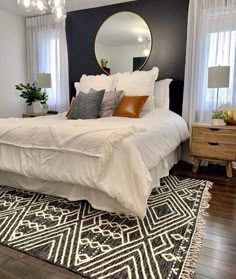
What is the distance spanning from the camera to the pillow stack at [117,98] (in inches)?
120

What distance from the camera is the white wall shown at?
14.3ft

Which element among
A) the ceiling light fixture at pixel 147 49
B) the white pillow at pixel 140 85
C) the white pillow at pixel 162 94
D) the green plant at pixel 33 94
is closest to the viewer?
the white pillow at pixel 140 85

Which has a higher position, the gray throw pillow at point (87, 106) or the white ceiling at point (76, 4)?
the white ceiling at point (76, 4)

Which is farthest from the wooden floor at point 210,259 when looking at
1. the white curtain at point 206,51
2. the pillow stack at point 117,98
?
the white curtain at point 206,51

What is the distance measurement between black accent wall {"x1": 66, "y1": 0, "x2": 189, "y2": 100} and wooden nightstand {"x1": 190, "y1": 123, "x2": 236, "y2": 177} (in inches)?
39.8

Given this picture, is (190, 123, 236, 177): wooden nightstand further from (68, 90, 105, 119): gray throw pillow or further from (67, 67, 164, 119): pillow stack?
(68, 90, 105, 119): gray throw pillow

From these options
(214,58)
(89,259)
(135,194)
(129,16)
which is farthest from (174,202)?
(129,16)

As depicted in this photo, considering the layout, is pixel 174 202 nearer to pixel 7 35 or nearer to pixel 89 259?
pixel 89 259

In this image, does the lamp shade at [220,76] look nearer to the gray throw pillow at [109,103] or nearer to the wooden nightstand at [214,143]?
the wooden nightstand at [214,143]

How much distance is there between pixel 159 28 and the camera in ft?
12.2

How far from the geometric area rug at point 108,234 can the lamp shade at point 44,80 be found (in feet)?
7.60

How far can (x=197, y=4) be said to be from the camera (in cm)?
Answer: 332

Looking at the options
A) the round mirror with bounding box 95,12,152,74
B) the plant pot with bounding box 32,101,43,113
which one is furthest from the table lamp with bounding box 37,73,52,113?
the round mirror with bounding box 95,12,152,74

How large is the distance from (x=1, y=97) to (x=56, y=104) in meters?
0.94
